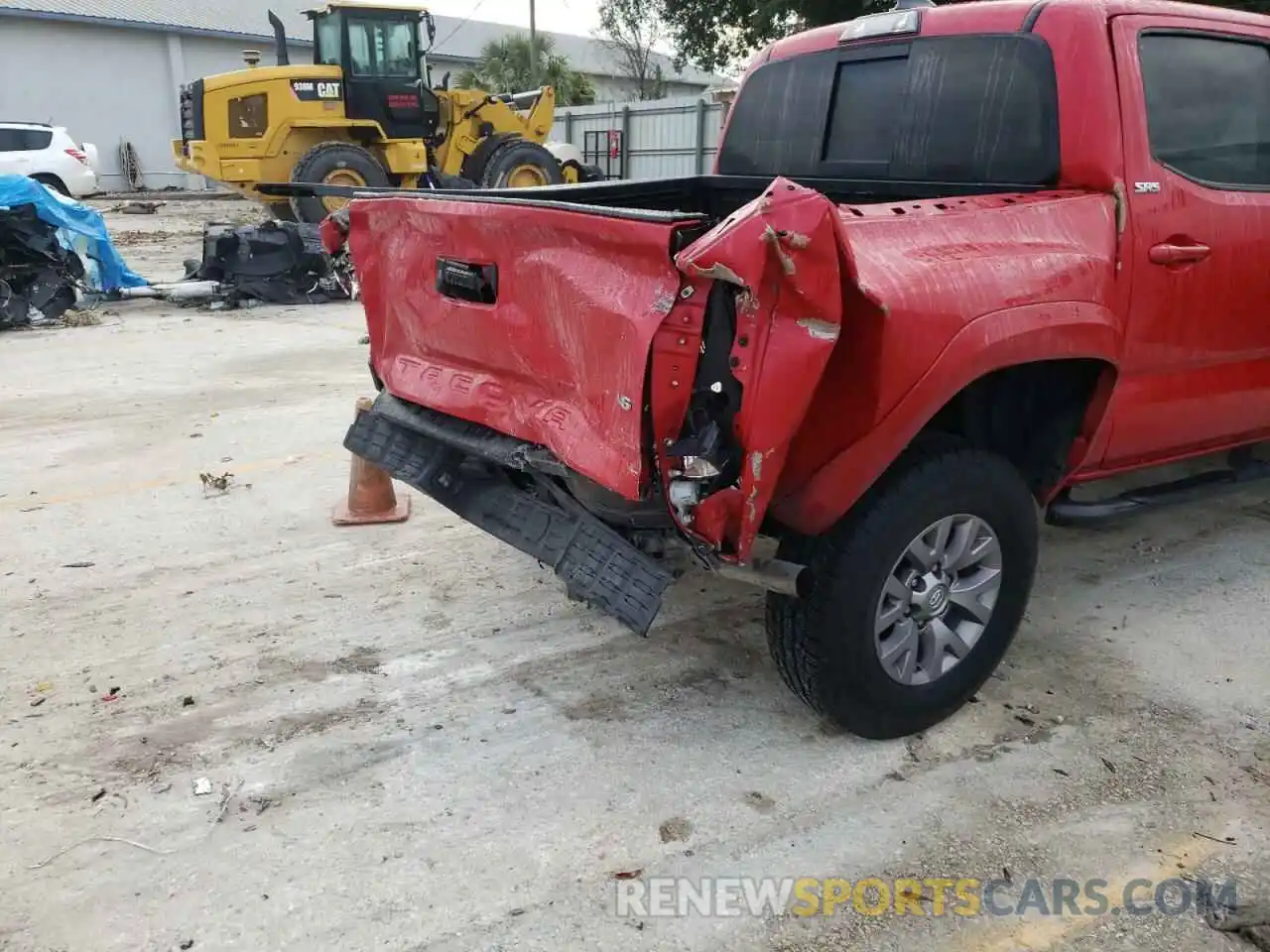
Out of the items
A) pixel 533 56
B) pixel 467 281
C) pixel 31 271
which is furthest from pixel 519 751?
pixel 533 56

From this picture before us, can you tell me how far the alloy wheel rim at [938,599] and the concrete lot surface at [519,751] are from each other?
30 cm

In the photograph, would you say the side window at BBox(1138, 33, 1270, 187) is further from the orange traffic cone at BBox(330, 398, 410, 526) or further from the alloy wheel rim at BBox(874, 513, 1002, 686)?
the orange traffic cone at BBox(330, 398, 410, 526)

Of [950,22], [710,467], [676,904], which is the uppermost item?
[950,22]

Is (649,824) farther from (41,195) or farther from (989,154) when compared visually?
(41,195)

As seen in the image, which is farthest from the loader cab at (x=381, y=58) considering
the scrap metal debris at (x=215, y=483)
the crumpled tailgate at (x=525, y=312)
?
the crumpled tailgate at (x=525, y=312)

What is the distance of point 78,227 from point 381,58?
6.47 metres

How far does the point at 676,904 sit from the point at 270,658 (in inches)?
75.0

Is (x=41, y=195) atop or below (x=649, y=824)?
atop

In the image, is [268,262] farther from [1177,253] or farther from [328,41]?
[1177,253]

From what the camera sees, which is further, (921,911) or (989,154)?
(989,154)

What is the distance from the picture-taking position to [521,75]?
3972cm

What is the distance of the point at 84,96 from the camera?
34.0 m

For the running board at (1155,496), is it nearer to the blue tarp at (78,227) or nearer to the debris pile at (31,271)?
the debris pile at (31,271)

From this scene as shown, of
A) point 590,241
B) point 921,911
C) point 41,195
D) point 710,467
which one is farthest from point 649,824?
point 41,195
